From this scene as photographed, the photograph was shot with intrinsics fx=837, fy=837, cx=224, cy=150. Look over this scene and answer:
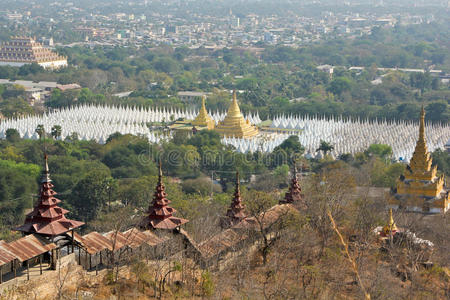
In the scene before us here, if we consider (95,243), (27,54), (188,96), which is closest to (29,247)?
(95,243)

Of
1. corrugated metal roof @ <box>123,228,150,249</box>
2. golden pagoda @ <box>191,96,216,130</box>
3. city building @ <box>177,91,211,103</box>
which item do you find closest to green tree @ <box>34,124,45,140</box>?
golden pagoda @ <box>191,96,216,130</box>

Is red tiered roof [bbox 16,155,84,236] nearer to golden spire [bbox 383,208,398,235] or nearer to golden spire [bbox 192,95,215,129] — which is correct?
golden spire [bbox 383,208,398,235]

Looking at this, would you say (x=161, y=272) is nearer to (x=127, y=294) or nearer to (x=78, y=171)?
(x=127, y=294)

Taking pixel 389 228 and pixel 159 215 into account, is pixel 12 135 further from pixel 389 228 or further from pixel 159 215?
pixel 389 228

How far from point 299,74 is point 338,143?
75.6 meters

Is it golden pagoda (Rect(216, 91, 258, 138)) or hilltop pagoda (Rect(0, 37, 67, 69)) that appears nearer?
golden pagoda (Rect(216, 91, 258, 138))

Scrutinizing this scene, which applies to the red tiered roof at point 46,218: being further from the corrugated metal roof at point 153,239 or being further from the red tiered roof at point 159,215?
the red tiered roof at point 159,215

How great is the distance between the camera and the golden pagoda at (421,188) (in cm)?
4266

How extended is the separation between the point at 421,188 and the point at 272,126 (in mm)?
40537

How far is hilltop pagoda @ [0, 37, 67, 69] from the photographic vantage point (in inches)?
5802

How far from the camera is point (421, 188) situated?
4325cm

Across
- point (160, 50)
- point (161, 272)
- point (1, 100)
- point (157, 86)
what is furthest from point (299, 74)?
point (161, 272)

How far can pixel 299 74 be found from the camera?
147 metres

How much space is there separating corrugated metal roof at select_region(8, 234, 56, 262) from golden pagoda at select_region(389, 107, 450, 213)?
2100 centimetres
